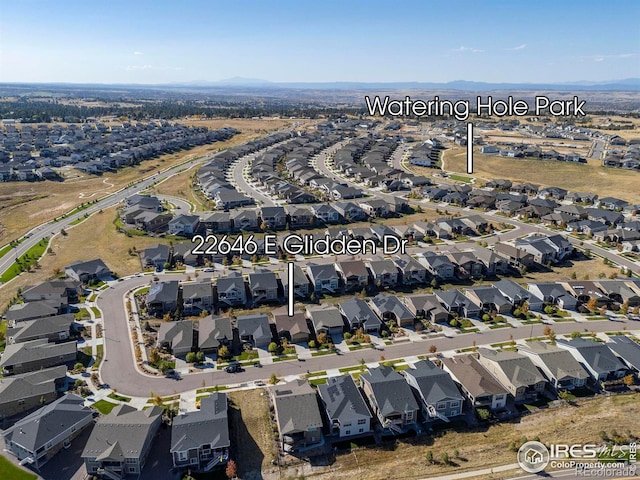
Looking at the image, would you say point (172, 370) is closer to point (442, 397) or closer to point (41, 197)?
point (442, 397)

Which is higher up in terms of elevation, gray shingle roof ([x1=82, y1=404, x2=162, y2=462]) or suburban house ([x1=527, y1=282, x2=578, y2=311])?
suburban house ([x1=527, y1=282, x2=578, y2=311])

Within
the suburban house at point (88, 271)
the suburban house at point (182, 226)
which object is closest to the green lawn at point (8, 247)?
the suburban house at point (88, 271)

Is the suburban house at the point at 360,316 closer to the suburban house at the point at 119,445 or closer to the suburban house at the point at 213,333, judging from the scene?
the suburban house at the point at 213,333

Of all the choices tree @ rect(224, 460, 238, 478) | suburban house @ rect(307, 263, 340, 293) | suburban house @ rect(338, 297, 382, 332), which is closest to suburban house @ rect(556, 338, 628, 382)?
suburban house @ rect(338, 297, 382, 332)

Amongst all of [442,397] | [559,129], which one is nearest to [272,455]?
[442,397]

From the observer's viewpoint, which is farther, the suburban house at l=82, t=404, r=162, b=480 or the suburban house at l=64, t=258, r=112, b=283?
the suburban house at l=64, t=258, r=112, b=283

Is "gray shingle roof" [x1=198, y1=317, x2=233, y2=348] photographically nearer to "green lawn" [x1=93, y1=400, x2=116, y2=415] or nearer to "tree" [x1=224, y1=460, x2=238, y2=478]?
A: "green lawn" [x1=93, y1=400, x2=116, y2=415]
